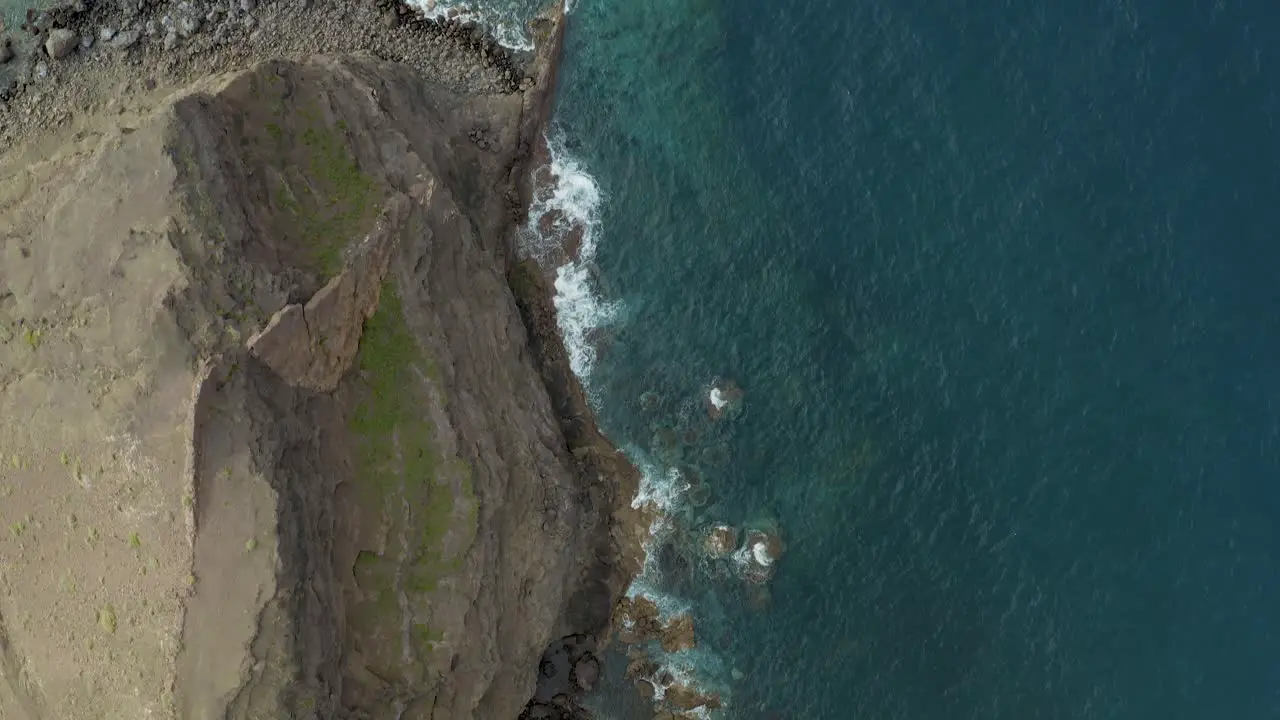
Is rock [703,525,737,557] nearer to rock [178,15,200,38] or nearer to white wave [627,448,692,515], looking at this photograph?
white wave [627,448,692,515]

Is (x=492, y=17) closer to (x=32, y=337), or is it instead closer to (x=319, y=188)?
(x=319, y=188)

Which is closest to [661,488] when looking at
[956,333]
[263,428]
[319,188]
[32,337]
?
[956,333]

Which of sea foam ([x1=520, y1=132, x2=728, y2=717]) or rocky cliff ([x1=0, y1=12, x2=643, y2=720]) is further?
sea foam ([x1=520, y1=132, x2=728, y2=717])

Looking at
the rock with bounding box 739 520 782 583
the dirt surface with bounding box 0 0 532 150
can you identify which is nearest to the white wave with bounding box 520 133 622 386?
the dirt surface with bounding box 0 0 532 150

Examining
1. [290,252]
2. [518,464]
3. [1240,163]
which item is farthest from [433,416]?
[1240,163]

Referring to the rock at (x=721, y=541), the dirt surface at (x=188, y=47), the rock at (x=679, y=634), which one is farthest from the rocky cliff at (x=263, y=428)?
the rock at (x=721, y=541)

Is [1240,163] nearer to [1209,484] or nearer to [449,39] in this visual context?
[1209,484]
